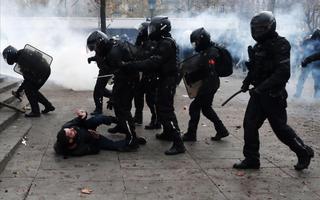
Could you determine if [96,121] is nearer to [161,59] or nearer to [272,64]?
[161,59]

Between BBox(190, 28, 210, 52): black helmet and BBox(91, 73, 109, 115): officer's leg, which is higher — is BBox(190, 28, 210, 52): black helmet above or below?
above

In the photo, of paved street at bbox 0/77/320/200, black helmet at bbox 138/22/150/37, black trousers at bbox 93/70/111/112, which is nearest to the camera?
paved street at bbox 0/77/320/200

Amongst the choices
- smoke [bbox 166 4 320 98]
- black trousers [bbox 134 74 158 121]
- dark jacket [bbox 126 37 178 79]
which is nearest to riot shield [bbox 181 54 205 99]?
black trousers [bbox 134 74 158 121]

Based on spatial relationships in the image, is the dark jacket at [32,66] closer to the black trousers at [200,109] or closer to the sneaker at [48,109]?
the sneaker at [48,109]

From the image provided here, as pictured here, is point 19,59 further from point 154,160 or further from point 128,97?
point 154,160

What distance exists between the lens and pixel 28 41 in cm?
1952

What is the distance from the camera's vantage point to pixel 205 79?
730 cm

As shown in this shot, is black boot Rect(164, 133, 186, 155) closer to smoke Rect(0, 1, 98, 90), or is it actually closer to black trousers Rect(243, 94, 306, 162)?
black trousers Rect(243, 94, 306, 162)

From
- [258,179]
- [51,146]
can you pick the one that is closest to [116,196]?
[258,179]

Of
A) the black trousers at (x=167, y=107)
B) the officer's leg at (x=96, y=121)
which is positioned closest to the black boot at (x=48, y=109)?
the officer's leg at (x=96, y=121)

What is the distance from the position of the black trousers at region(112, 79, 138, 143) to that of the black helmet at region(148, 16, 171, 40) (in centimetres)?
73

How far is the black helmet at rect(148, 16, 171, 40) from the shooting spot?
21.6ft

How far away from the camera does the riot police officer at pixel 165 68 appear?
21.2ft

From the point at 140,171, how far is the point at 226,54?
7.90ft
